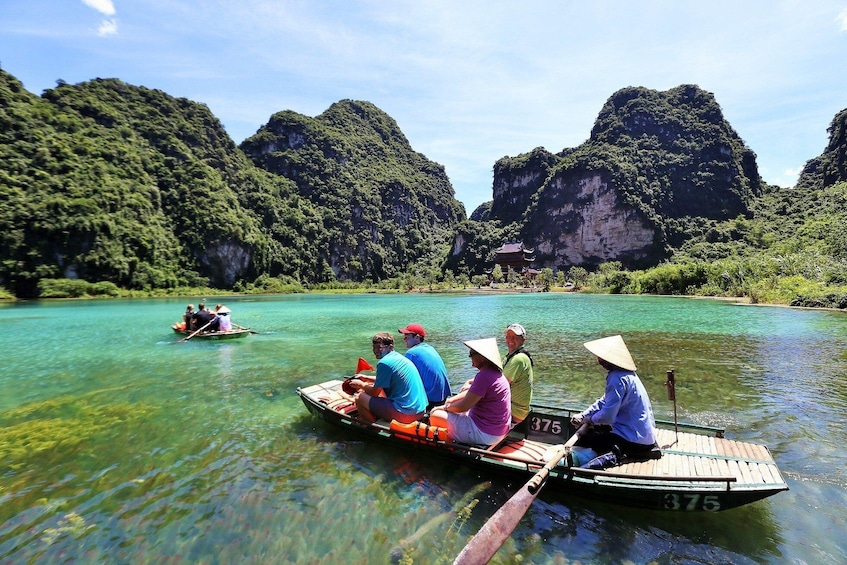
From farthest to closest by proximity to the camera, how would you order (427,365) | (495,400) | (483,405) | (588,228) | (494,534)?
(588,228), (427,365), (483,405), (495,400), (494,534)

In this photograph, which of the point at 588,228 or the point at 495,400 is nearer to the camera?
the point at 495,400

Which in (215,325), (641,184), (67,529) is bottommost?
(67,529)

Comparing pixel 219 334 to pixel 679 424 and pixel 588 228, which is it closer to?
pixel 679 424

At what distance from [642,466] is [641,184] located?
504ft

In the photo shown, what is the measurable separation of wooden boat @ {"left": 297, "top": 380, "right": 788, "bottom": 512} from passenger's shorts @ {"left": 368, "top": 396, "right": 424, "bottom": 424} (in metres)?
0.17

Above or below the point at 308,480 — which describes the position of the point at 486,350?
above

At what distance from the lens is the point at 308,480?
649 centimetres

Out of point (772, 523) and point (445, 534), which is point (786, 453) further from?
point (445, 534)

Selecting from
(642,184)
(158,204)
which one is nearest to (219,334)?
(158,204)

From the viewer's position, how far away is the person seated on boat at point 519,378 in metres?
6.91

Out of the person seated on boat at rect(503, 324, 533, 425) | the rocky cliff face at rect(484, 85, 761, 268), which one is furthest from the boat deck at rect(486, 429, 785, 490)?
the rocky cliff face at rect(484, 85, 761, 268)

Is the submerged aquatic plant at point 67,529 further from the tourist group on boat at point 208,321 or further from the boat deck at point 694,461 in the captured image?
the tourist group on boat at point 208,321

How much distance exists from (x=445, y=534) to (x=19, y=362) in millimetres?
19515

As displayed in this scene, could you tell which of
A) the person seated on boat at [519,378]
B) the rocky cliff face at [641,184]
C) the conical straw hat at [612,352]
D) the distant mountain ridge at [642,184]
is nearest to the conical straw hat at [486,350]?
the person seated on boat at [519,378]
